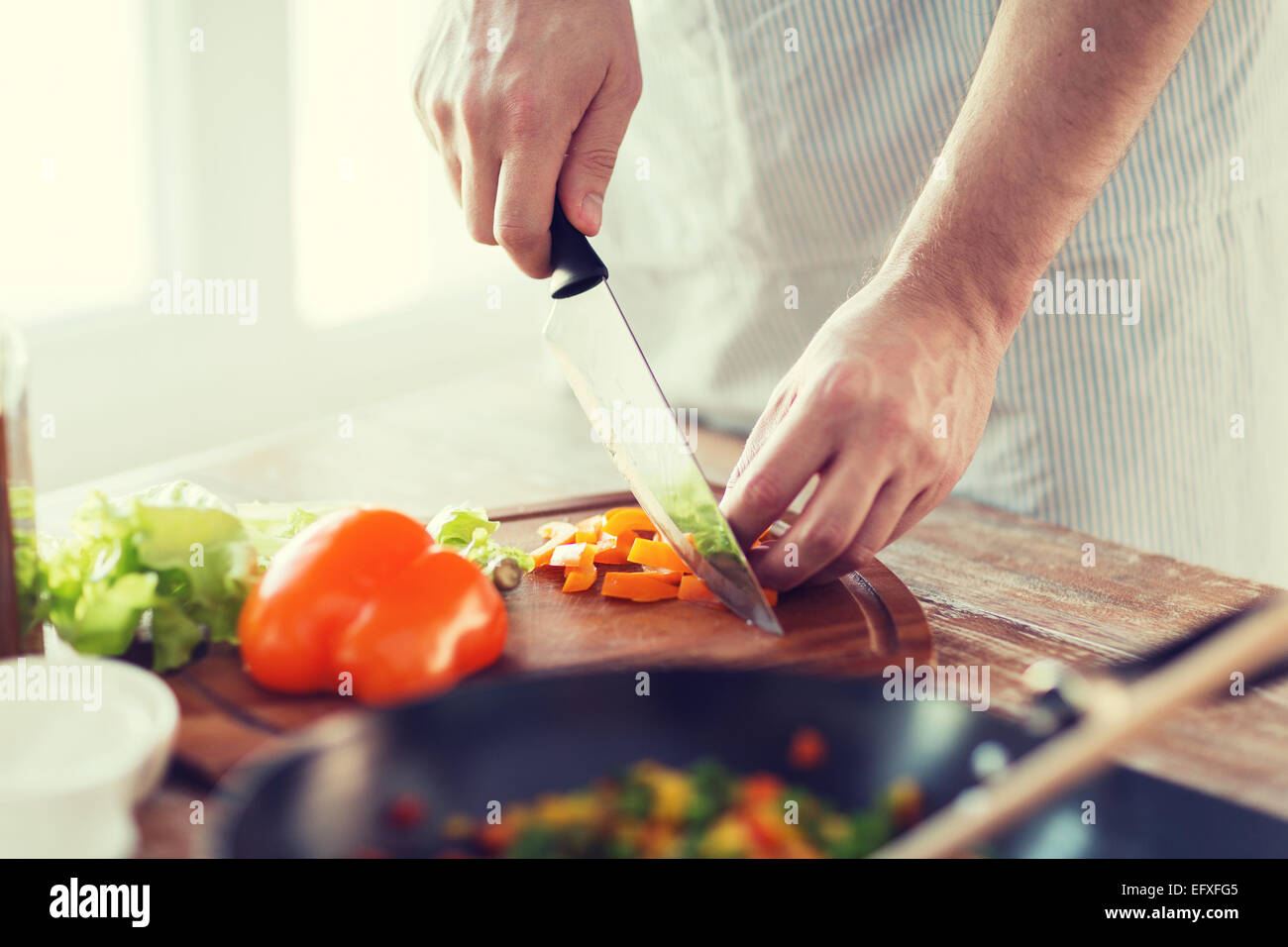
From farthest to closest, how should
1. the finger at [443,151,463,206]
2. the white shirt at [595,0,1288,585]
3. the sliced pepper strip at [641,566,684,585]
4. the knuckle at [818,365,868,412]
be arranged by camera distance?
1. the white shirt at [595,0,1288,585]
2. the finger at [443,151,463,206]
3. the sliced pepper strip at [641,566,684,585]
4. the knuckle at [818,365,868,412]

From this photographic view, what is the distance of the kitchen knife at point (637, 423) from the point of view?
1041 mm

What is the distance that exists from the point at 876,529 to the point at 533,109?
0.57 metres

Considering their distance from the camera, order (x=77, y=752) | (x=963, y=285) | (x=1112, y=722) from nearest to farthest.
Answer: (x=1112, y=722) < (x=77, y=752) < (x=963, y=285)

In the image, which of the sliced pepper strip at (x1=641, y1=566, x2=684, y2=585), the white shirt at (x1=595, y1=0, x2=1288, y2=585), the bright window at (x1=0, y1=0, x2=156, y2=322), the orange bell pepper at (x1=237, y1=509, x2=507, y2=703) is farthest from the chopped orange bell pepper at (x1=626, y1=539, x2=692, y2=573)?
the bright window at (x1=0, y1=0, x2=156, y2=322)

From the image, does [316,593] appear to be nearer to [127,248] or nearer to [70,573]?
[70,573]

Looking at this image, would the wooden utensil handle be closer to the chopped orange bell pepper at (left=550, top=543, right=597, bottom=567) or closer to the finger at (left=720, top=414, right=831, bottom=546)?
the finger at (left=720, top=414, right=831, bottom=546)

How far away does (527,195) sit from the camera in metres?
1.19

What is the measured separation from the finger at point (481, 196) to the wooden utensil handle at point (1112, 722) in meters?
0.93

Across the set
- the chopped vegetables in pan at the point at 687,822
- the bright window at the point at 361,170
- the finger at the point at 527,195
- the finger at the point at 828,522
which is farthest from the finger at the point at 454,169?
the bright window at the point at 361,170

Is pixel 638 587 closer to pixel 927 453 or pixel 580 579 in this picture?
pixel 580 579

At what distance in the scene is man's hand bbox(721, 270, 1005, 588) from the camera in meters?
1.02

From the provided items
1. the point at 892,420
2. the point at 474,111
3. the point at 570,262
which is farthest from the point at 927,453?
the point at 474,111

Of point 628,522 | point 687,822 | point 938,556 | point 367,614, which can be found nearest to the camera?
point 687,822

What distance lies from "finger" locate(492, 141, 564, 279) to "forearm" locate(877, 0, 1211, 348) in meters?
0.37
